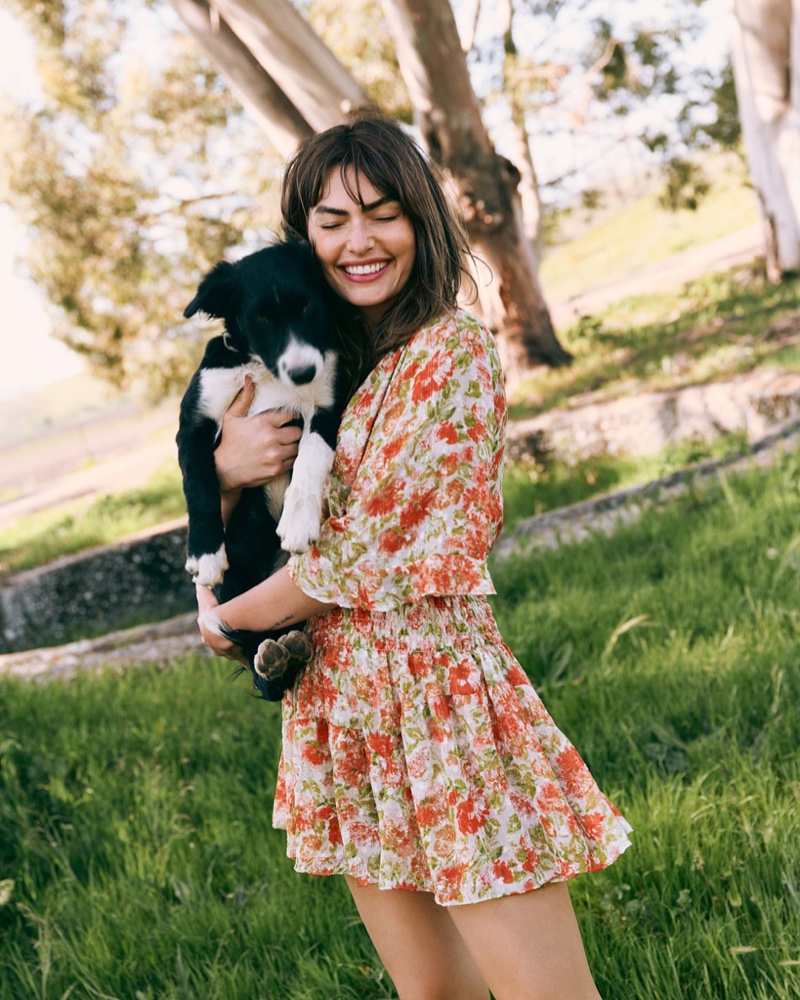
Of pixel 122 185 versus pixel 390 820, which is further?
pixel 122 185

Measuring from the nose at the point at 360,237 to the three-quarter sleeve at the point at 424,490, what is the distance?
0.27m

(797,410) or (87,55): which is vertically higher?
(87,55)

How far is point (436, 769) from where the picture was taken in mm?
1693

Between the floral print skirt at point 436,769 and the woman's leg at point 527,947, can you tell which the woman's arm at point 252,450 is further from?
the woman's leg at point 527,947

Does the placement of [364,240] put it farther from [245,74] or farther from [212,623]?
[245,74]

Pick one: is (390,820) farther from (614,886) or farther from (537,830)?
(614,886)

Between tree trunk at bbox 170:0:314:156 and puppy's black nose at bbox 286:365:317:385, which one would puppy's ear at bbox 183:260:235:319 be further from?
tree trunk at bbox 170:0:314:156

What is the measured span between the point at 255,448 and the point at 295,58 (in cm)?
566

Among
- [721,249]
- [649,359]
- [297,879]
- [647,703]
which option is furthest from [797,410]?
[721,249]

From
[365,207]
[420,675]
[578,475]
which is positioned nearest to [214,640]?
[420,675]

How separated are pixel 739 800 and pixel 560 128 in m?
14.1

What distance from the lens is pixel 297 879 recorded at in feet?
9.11

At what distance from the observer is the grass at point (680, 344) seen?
818 centimetres

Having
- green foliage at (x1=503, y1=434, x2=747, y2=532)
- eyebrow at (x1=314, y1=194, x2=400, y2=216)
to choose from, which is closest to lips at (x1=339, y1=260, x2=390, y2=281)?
eyebrow at (x1=314, y1=194, x2=400, y2=216)
